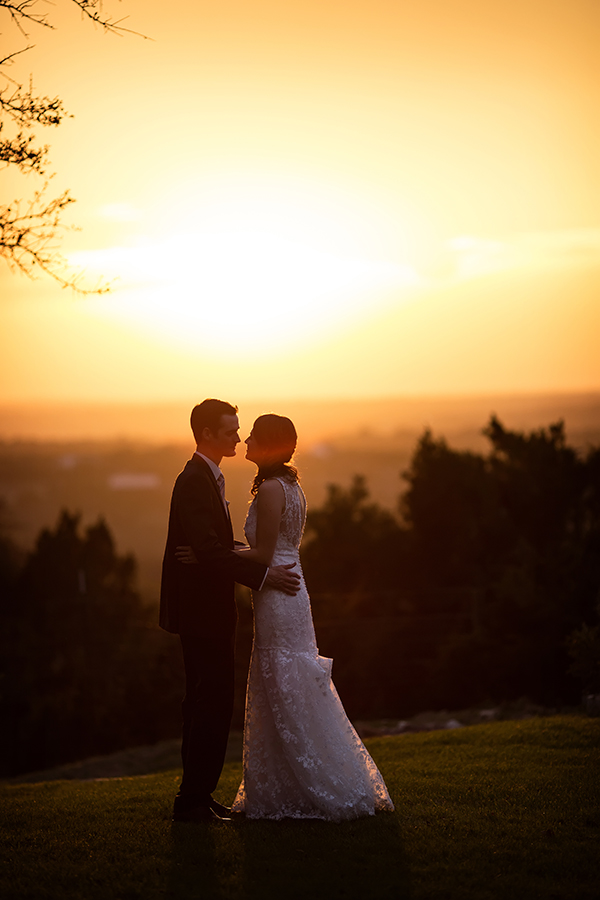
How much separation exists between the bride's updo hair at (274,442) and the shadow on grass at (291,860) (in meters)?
2.20

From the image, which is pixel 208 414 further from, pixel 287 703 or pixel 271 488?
pixel 287 703

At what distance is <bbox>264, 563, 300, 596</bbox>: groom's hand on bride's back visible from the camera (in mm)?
6113

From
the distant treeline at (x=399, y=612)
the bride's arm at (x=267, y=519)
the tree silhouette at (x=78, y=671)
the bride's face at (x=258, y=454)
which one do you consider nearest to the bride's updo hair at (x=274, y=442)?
the bride's face at (x=258, y=454)

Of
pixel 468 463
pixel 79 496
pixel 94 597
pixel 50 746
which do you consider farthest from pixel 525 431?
pixel 79 496

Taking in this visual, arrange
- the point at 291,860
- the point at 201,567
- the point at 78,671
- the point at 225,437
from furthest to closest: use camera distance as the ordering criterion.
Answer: the point at 78,671, the point at 225,437, the point at 201,567, the point at 291,860

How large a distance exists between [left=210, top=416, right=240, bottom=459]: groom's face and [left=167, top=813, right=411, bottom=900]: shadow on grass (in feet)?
7.88

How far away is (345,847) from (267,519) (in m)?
2.05

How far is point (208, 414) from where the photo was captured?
602 centimetres

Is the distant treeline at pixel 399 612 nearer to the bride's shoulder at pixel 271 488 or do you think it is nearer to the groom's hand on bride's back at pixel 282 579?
the groom's hand on bride's back at pixel 282 579

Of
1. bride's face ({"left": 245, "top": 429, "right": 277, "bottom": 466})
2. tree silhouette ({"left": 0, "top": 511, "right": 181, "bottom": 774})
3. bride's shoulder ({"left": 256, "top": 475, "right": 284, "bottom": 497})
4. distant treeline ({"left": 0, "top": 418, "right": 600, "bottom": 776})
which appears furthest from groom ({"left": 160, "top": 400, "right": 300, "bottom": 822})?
tree silhouette ({"left": 0, "top": 511, "right": 181, "bottom": 774})

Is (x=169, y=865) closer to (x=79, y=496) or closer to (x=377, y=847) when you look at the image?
(x=377, y=847)

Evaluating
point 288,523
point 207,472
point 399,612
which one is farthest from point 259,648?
point 399,612

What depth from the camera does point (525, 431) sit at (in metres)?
29.2

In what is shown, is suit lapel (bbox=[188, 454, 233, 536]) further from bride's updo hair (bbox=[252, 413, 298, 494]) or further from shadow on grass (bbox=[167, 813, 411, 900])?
shadow on grass (bbox=[167, 813, 411, 900])
